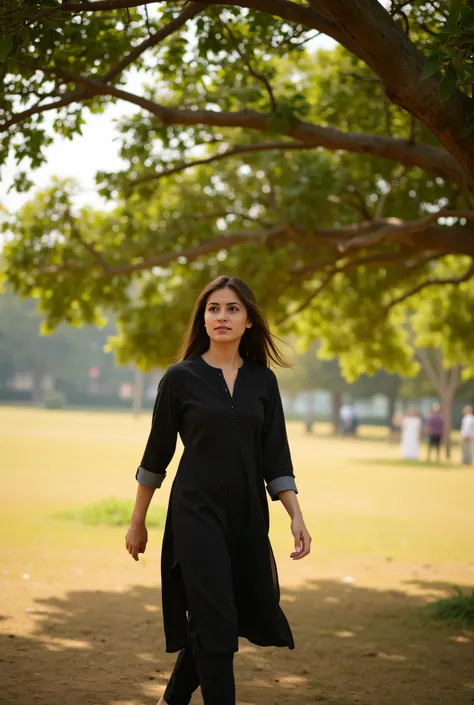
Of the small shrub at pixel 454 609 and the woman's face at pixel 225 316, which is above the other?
the woman's face at pixel 225 316

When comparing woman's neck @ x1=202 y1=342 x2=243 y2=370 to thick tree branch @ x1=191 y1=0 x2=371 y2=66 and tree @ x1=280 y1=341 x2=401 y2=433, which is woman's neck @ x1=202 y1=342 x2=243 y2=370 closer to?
thick tree branch @ x1=191 y1=0 x2=371 y2=66

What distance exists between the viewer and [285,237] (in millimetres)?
11414

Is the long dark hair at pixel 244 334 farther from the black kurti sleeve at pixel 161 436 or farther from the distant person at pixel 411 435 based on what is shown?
the distant person at pixel 411 435

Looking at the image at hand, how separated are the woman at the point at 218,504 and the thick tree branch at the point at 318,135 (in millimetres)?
3220

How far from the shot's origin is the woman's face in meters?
4.52

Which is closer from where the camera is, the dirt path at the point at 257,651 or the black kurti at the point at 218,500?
the black kurti at the point at 218,500

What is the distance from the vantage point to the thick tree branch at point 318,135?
737 centimetres

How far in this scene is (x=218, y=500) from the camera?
428 cm

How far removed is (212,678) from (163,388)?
124 cm

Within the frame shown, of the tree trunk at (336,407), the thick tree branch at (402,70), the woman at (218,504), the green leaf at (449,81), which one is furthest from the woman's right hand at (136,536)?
the tree trunk at (336,407)

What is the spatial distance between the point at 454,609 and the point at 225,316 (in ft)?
15.7

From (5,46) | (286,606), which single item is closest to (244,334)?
(5,46)

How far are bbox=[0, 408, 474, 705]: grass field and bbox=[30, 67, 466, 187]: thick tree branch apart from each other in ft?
12.0

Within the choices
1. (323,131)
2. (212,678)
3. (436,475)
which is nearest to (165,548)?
(212,678)
